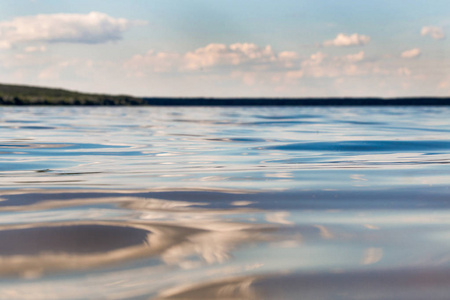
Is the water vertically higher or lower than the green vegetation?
higher

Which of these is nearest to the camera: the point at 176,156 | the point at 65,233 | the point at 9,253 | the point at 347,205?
the point at 9,253

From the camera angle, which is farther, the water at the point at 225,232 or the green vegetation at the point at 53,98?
the green vegetation at the point at 53,98

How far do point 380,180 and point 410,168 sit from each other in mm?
1206

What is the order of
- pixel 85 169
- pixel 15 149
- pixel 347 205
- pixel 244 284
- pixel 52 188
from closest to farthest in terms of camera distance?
pixel 244 284
pixel 347 205
pixel 52 188
pixel 85 169
pixel 15 149

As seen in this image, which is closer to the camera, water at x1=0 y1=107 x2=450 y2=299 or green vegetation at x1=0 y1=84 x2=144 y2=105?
water at x1=0 y1=107 x2=450 y2=299

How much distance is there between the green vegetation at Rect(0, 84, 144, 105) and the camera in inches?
2884

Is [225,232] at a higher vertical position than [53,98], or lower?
higher

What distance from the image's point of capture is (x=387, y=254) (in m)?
2.54

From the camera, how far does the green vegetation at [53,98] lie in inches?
2884

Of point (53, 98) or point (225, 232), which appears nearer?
point (225, 232)

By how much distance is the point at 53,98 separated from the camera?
80625mm

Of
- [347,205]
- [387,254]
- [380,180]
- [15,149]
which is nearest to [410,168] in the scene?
[380,180]

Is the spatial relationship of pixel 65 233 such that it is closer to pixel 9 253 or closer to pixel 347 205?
pixel 9 253

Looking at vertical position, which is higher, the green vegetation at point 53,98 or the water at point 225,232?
the water at point 225,232
